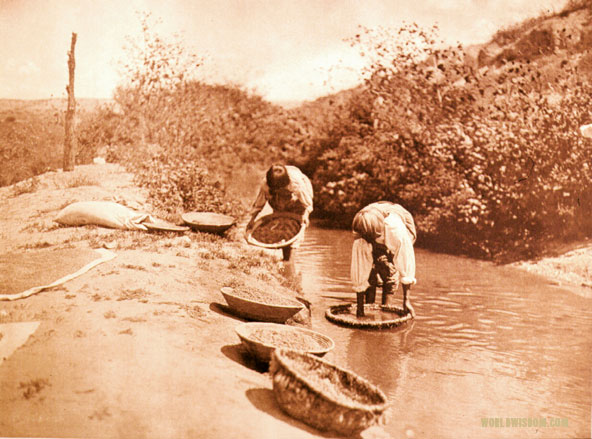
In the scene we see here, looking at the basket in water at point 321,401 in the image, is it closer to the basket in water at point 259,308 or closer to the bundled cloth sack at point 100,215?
the basket in water at point 259,308

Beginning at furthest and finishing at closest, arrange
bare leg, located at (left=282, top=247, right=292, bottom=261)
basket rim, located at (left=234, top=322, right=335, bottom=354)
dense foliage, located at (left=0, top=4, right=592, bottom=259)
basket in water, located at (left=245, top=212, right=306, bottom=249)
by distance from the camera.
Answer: bare leg, located at (left=282, top=247, right=292, bottom=261), basket in water, located at (left=245, top=212, right=306, bottom=249), dense foliage, located at (left=0, top=4, right=592, bottom=259), basket rim, located at (left=234, top=322, right=335, bottom=354)

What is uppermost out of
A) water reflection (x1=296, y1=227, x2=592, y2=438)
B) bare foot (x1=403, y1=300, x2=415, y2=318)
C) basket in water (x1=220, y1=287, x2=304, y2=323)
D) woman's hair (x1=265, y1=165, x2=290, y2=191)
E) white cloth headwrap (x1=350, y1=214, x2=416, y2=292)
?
woman's hair (x1=265, y1=165, x2=290, y2=191)

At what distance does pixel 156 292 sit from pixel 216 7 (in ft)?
9.51

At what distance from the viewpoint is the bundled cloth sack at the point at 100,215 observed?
16.9 feet

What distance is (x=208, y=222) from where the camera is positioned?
6.13 metres

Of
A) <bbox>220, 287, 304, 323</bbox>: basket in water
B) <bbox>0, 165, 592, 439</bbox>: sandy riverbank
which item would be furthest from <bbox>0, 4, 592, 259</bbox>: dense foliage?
<bbox>220, 287, 304, 323</bbox>: basket in water

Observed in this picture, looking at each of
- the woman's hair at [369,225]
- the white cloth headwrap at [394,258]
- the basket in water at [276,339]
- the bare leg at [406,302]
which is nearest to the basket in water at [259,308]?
the basket in water at [276,339]

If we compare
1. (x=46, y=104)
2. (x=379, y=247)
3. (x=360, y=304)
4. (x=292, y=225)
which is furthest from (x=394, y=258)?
(x=46, y=104)

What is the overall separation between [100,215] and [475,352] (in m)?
3.57

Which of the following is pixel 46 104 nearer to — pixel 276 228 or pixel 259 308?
pixel 276 228

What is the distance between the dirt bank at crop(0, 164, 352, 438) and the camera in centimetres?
298

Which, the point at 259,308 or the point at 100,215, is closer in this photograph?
the point at 259,308

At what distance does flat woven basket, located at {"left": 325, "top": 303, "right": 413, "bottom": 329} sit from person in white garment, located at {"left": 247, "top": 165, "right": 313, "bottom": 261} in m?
1.06

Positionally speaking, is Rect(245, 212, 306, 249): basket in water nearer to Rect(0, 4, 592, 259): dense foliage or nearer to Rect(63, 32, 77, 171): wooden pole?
Rect(0, 4, 592, 259): dense foliage
